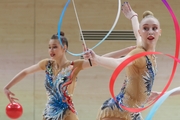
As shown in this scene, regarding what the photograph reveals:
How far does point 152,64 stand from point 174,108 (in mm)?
3323

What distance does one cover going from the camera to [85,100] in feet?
18.3

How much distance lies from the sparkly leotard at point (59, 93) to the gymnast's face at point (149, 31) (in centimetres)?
96

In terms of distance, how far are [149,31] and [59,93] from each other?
42.9 inches

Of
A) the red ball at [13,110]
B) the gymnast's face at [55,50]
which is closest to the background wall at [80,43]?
the red ball at [13,110]

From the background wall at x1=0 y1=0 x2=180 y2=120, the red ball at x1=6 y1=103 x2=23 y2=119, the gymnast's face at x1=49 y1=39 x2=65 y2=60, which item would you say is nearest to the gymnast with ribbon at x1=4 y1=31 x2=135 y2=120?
the gymnast's face at x1=49 y1=39 x2=65 y2=60

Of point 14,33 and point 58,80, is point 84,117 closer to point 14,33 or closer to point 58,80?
point 14,33

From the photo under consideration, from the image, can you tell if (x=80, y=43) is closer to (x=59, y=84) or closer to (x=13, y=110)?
(x=13, y=110)

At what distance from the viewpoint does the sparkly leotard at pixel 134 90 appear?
95.6 inches

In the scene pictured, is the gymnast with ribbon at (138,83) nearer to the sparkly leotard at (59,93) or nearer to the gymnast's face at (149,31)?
the gymnast's face at (149,31)

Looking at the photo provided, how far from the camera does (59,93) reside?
3.18 m

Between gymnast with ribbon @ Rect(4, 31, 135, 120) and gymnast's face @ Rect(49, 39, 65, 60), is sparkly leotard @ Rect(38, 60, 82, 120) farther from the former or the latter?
gymnast's face @ Rect(49, 39, 65, 60)

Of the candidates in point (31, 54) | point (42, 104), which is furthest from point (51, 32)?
point (42, 104)

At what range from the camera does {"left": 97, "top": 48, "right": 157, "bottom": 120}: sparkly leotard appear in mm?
2428

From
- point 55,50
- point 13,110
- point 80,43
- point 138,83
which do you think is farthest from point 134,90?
point 80,43
